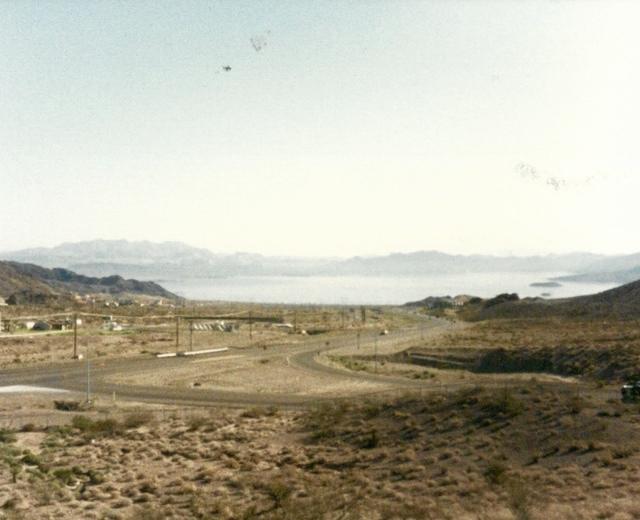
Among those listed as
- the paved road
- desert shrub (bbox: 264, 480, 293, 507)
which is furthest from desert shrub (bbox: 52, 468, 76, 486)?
the paved road

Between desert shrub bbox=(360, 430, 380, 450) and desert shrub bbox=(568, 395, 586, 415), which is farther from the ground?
desert shrub bbox=(568, 395, 586, 415)

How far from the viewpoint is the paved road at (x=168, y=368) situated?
4947cm

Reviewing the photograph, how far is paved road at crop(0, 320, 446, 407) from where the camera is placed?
49.5 meters

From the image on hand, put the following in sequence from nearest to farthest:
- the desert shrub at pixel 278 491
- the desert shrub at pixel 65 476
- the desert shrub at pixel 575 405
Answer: the desert shrub at pixel 278 491 < the desert shrub at pixel 65 476 < the desert shrub at pixel 575 405

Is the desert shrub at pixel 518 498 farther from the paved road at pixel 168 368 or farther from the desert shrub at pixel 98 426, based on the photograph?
the paved road at pixel 168 368

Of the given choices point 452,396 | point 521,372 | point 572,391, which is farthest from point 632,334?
point 452,396

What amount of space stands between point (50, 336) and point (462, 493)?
3643 inches

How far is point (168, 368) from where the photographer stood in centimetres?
6988

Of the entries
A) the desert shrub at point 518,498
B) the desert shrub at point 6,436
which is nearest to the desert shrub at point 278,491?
the desert shrub at point 518,498

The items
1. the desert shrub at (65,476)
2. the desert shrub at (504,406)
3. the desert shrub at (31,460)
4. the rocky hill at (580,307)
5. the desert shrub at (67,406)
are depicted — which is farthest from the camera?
the rocky hill at (580,307)

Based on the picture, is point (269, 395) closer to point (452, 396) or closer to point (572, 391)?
point (452, 396)

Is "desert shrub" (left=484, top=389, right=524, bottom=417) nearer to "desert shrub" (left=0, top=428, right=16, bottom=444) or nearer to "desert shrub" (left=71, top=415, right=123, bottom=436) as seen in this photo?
"desert shrub" (left=71, top=415, right=123, bottom=436)

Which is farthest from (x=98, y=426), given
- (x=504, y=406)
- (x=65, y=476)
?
(x=504, y=406)

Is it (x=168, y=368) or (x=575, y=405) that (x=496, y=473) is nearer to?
(x=575, y=405)
